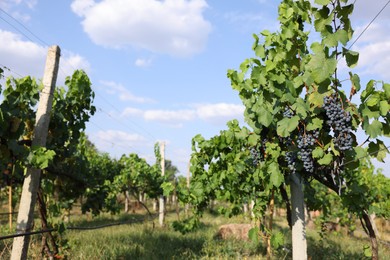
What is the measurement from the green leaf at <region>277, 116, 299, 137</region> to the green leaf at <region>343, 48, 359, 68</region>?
2.52 feet

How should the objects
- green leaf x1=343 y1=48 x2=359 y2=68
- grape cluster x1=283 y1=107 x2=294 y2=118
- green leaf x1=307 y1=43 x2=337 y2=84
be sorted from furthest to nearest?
grape cluster x1=283 y1=107 x2=294 y2=118 → green leaf x1=343 y1=48 x2=359 y2=68 → green leaf x1=307 y1=43 x2=337 y2=84

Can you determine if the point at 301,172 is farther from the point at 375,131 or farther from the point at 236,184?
the point at 236,184

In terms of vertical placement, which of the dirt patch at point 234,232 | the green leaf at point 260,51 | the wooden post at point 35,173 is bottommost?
the dirt patch at point 234,232

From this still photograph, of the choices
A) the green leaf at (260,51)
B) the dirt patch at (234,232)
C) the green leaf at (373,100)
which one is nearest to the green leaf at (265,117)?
the green leaf at (260,51)

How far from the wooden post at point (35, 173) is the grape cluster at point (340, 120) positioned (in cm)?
360

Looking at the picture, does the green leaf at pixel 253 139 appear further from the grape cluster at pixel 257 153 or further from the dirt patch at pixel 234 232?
the dirt patch at pixel 234 232

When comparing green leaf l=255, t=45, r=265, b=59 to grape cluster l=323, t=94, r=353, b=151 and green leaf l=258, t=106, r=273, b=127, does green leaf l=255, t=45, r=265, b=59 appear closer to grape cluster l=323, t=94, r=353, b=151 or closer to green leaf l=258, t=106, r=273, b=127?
green leaf l=258, t=106, r=273, b=127

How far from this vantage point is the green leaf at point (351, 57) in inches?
105

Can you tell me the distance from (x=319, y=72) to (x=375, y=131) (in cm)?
113

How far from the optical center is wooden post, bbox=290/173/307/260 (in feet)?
14.1

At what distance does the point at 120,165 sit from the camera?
64.5ft

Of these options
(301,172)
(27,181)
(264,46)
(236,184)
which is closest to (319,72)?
(264,46)

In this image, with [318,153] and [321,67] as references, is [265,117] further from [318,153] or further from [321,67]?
[321,67]

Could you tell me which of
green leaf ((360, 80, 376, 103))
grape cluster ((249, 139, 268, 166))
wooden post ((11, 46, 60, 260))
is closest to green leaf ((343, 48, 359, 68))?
green leaf ((360, 80, 376, 103))
